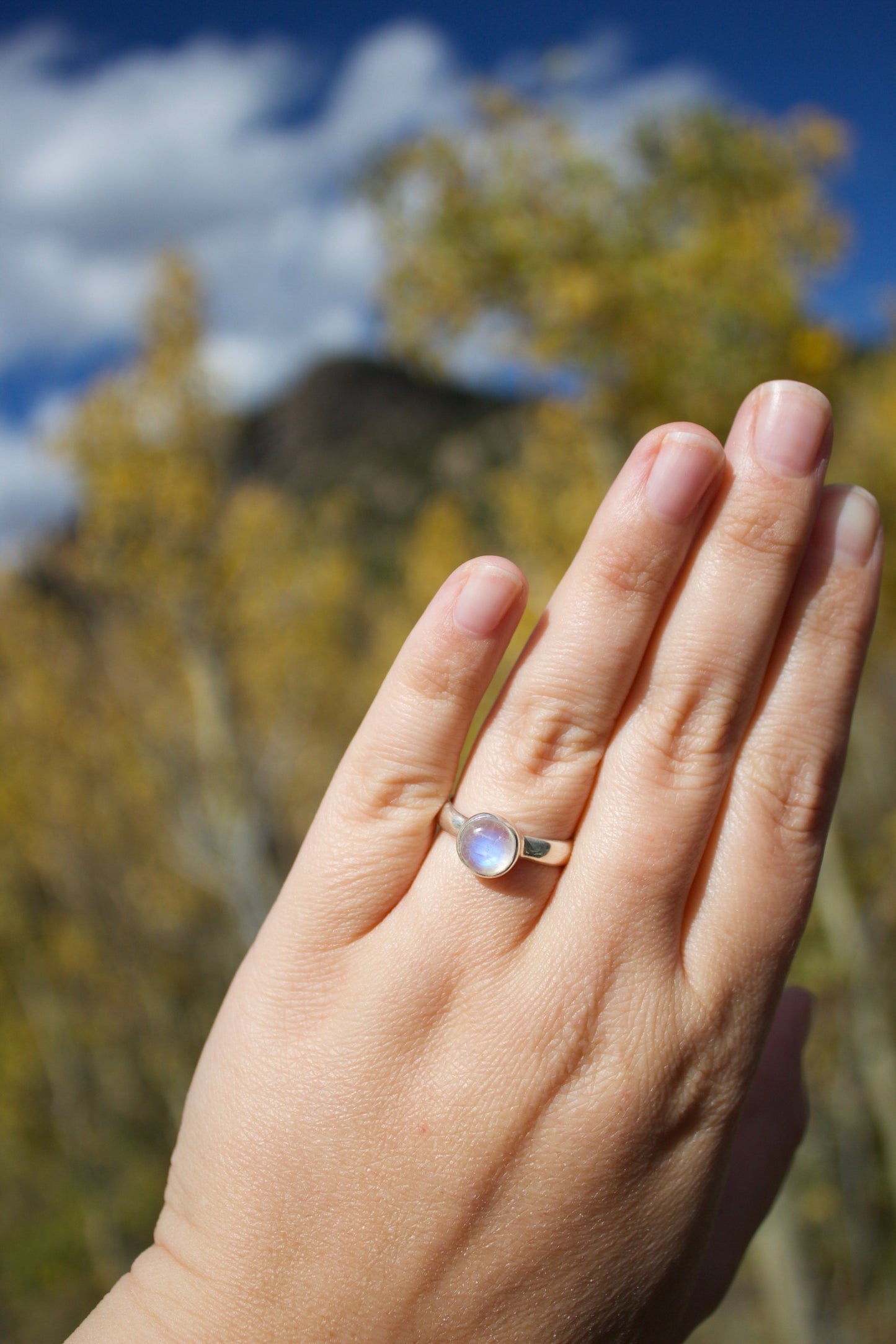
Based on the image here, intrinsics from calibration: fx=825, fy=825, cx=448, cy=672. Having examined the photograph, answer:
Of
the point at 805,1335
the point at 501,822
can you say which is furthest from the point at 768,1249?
the point at 501,822

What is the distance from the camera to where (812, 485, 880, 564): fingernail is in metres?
1.10

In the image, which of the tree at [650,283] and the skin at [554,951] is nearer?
the skin at [554,951]

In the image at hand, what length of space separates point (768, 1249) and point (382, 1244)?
6577 mm

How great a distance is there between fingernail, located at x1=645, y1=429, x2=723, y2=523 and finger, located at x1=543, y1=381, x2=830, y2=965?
0.05 m

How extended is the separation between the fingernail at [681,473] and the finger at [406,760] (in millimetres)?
197

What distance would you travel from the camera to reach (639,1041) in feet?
3.47

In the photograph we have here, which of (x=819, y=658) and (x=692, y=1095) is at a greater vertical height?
(x=819, y=658)

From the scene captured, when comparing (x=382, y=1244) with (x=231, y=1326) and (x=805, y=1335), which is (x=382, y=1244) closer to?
(x=231, y=1326)

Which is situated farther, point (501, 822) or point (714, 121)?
point (714, 121)

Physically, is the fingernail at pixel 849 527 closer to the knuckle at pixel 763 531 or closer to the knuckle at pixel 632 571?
the knuckle at pixel 763 531

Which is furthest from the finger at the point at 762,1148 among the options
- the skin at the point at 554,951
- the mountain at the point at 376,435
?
the mountain at the point at 376,435

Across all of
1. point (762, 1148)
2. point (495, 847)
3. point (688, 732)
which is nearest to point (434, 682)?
point (495, 847)

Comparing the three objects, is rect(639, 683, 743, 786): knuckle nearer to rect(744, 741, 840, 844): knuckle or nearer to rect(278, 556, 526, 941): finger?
rect(744, 741, 840, 844): knuckle

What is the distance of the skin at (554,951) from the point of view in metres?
1.01
